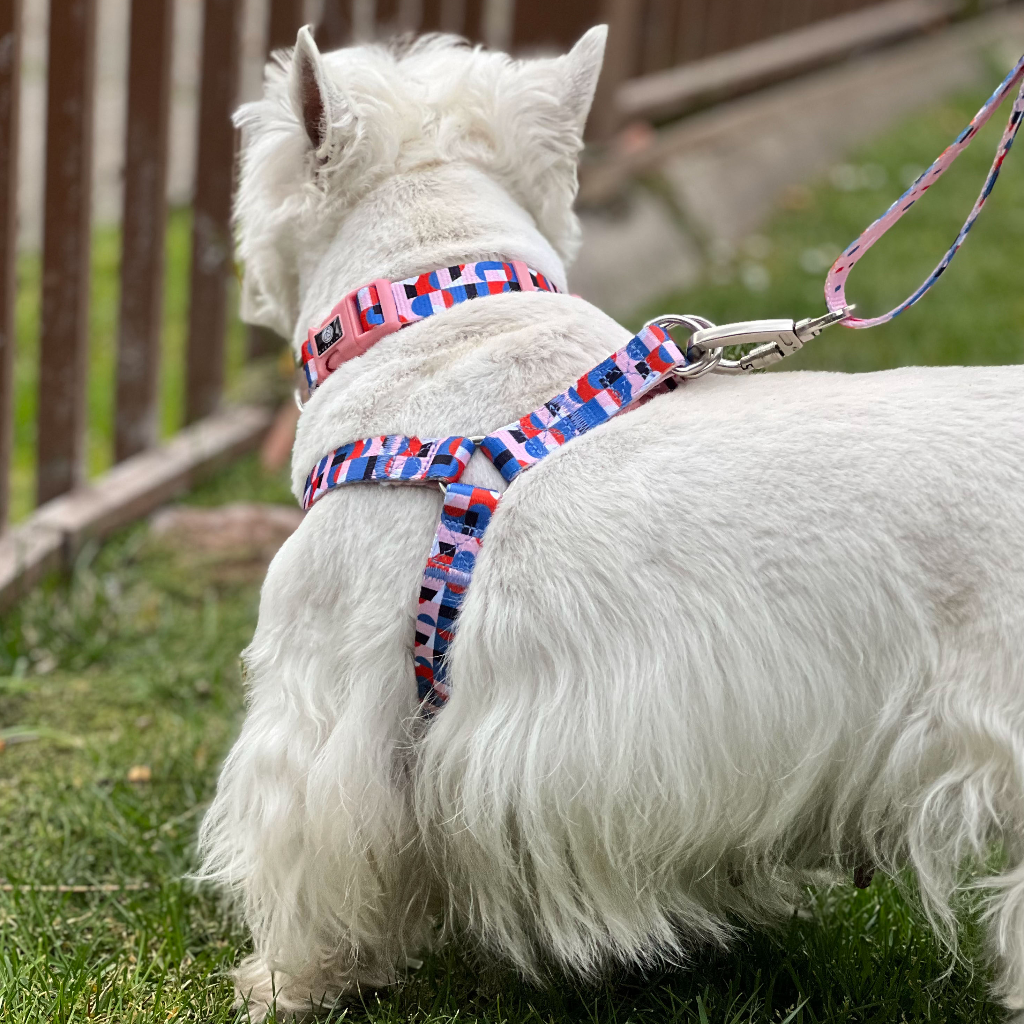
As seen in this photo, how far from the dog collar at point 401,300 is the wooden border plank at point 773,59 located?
3950 mm

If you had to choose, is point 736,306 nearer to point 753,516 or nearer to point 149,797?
point 149,797

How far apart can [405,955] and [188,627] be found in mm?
1398

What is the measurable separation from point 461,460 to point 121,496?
7.08 ft

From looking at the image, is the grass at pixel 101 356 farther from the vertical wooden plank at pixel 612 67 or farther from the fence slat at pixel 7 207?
the vertical wooden plank at pixel 612 67

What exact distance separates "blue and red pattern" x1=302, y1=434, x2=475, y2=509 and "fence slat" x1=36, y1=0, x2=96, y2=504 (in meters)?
1.79

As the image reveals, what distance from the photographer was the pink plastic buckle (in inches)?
69.7

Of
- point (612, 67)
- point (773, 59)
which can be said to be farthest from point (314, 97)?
point (773, 59)

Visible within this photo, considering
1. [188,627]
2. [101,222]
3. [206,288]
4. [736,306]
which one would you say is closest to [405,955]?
[188,627]

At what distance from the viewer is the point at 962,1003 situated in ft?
5.98

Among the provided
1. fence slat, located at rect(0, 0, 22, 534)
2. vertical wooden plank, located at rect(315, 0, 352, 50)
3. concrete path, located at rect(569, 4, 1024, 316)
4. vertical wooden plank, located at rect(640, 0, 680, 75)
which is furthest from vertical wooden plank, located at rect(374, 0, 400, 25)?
vertical wooden plank, located at rect(640, 0, 680, 75)

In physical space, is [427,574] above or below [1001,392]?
below

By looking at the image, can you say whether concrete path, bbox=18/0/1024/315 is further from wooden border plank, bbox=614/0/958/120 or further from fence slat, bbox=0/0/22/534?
fence slat, bbox=0/0/22/534

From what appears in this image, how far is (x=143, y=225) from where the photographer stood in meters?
3.55

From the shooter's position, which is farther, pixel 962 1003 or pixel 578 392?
pixel 962 1003
